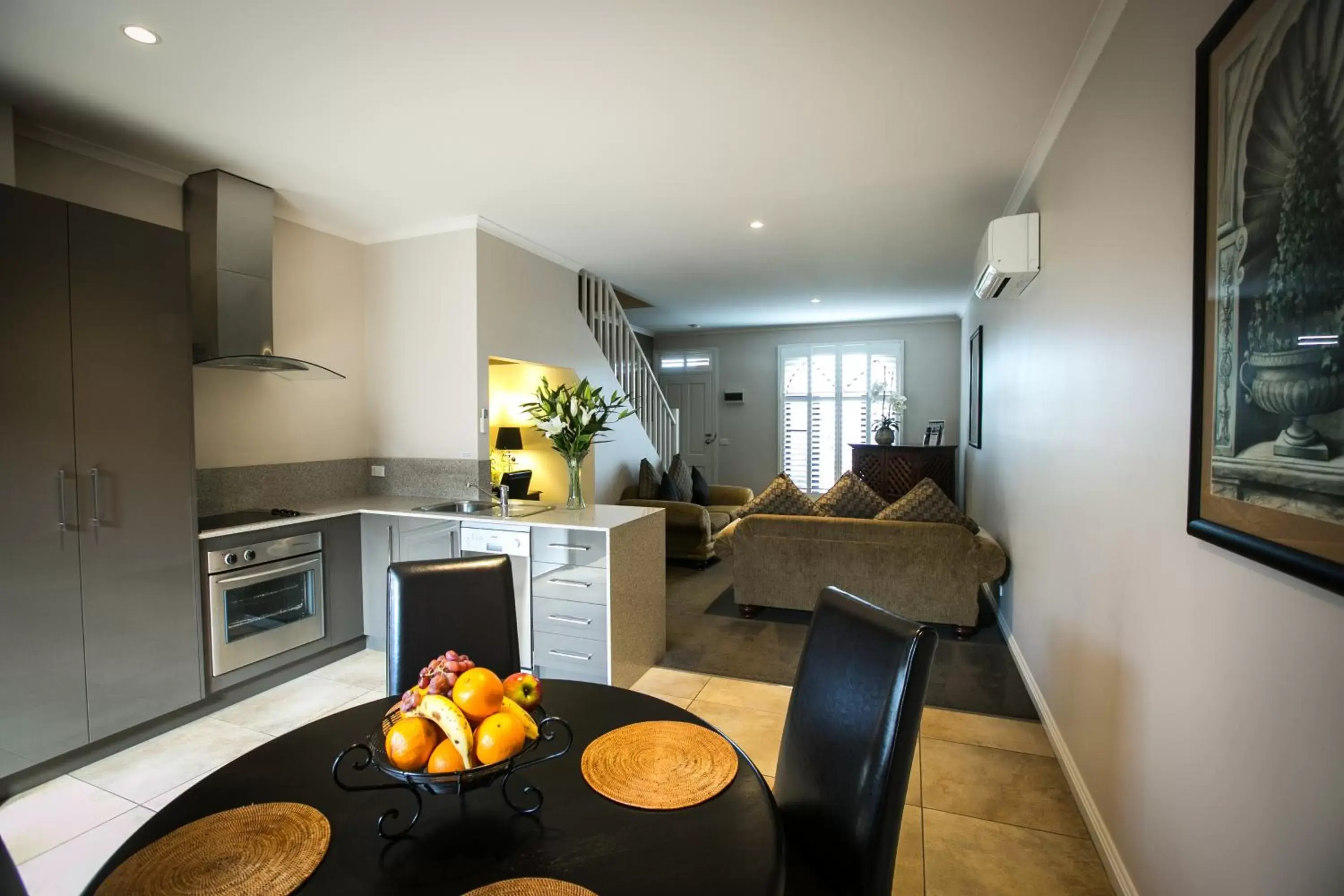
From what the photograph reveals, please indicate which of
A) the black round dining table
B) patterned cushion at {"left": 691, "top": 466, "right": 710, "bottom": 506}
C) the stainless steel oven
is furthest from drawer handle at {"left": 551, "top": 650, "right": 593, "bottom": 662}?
patterned cushion at {"left": 691, "top": 466, "right": 710, "bottom": 506}

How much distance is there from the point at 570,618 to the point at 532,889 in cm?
227

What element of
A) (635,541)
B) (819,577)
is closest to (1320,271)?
(635,541)

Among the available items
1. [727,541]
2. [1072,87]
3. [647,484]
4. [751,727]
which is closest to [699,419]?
Answer: [647,484]

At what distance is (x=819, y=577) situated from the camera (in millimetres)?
3945

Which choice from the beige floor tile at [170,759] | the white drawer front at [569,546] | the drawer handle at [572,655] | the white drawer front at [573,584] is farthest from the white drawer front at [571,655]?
the beige floor tile at [170,759]

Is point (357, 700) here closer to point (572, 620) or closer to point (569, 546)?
point (572, 620)

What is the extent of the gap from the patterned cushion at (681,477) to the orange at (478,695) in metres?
5.07

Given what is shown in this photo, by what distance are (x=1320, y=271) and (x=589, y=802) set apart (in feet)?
4.74

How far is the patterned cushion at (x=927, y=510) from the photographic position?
377 cm

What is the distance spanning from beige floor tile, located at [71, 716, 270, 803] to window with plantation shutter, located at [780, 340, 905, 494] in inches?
271

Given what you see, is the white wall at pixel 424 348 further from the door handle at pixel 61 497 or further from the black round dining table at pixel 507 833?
the black round dining table at pixel 507 833

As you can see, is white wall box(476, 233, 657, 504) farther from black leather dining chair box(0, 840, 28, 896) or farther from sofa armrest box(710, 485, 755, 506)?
black leather dining chair box(0, 840, 28, 896)

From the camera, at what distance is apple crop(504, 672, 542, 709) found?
1.20m

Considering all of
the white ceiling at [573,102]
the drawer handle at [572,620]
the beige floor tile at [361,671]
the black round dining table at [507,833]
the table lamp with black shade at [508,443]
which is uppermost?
the white ceiling at [573,102]
